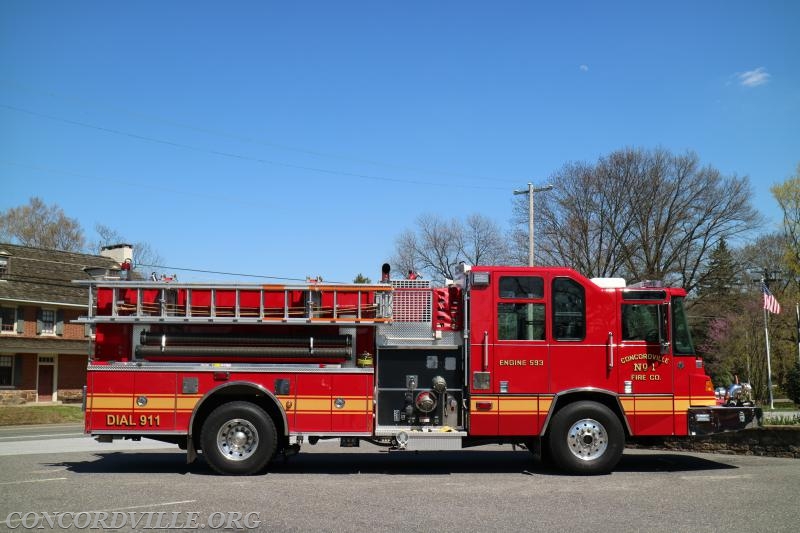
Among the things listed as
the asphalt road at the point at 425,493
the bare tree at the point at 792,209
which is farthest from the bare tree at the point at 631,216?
the asphalt road at the point at 425,493

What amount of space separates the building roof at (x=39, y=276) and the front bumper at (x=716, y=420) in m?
34.2

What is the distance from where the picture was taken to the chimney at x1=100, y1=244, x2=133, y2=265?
47344mm

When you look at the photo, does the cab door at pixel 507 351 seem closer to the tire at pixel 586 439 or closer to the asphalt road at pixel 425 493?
the tire at pixel 586 439

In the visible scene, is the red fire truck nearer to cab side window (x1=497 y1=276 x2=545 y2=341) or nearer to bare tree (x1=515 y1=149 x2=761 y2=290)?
cab side window (x1=497 y1=276 x2=545 y2=341)

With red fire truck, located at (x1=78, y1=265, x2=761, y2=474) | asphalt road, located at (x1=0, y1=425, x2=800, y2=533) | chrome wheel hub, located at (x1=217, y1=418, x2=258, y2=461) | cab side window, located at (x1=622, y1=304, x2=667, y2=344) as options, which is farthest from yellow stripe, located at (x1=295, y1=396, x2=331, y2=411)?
cab side window, located at (x1=622, y1=304, x2=667, y2=344)

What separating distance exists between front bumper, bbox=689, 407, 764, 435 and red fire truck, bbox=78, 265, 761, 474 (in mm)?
19

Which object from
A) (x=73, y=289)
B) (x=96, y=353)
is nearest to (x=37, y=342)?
(x=73, y=289)

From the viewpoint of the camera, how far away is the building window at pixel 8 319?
127 feet

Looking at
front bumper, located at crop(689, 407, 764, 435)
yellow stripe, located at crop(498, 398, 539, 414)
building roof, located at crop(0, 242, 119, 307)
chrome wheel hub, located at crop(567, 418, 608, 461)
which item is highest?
building roof, located at crop(0, 242, 119, 307)

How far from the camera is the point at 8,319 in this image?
39.2 m

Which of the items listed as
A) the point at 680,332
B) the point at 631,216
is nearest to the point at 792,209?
the point at 631,216

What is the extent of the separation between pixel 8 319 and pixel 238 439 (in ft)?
110

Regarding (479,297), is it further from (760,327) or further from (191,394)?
(760,327)

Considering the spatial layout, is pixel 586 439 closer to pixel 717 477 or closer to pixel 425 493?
pixel 717 477
